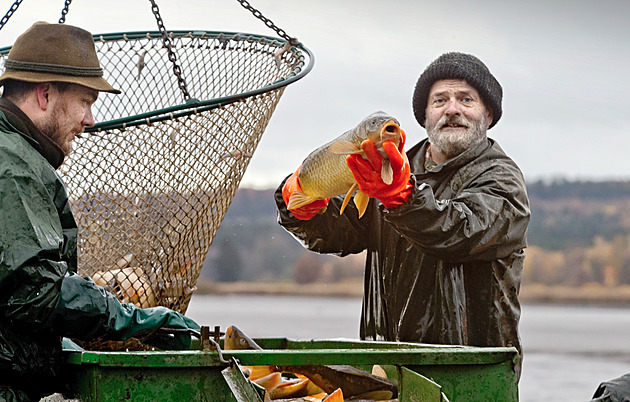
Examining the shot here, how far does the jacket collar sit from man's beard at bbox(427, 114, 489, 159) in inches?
90.8

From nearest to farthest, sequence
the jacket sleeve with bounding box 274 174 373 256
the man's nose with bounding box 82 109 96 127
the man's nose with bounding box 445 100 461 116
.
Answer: the man's nose with bounding box 82 109 96 127 → the jacket sleeve with bounding box 274 174 373 256 → the man's nose with bounding box 445 100 461 116

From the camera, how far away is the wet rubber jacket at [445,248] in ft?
Result: 12.9

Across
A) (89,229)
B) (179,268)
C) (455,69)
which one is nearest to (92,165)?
(89,229)

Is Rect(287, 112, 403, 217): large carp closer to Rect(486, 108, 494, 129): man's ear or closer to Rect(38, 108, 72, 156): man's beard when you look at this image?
Rect(38, 108, 72, 156): man's beard

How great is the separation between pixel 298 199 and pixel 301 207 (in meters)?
0.16

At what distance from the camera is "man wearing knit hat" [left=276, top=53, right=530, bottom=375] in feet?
12.7

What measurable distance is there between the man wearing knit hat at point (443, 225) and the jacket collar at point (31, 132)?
A: 1220mm

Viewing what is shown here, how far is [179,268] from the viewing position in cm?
Answer: 419

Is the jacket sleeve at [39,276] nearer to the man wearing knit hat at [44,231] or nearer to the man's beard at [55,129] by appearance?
the man wearing knit hat at [44,231]

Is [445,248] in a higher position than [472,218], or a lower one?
lower

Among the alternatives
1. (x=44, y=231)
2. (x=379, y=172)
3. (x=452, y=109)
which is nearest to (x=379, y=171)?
(x=379, y=172)

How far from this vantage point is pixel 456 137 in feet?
15.1

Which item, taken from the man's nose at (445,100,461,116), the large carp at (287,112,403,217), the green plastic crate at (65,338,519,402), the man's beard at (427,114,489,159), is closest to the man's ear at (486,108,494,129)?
the man's beard at (427,114,489,159)

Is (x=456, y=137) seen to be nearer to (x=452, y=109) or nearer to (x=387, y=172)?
(x=452, y=109)
